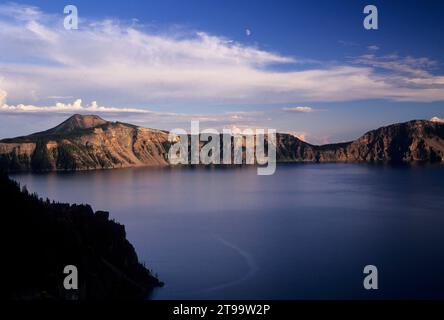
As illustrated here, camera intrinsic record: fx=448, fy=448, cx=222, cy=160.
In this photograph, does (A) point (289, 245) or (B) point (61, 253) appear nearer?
(B) point (61, 253)

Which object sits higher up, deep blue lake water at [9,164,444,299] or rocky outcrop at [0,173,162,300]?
rocky outcrop at [0,173,162,300]

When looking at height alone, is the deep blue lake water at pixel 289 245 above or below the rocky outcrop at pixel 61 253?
below

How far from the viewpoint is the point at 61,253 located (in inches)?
2263

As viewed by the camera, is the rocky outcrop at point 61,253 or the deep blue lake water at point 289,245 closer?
the rocky outcrop at point 61,253

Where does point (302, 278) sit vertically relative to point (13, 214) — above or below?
below

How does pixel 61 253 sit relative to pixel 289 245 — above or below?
above

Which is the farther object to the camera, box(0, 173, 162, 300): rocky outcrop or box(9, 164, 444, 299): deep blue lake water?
box(9, 164, 444, 299): deep blue lake water

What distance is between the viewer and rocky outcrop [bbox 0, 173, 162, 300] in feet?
164

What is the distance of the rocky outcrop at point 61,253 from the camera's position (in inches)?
1964
